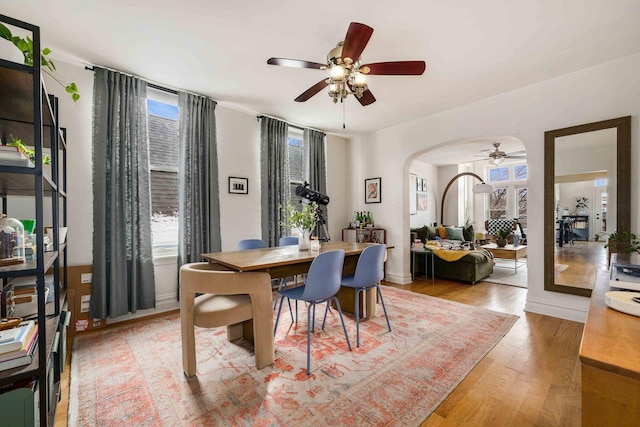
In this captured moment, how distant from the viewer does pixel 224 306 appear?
201 cm

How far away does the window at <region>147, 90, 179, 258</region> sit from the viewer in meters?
3.23

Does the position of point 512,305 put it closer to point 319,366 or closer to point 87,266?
point 319,366

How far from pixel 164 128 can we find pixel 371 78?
2.55 meters

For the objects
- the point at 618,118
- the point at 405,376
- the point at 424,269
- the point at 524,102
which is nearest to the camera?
the point at 405,376

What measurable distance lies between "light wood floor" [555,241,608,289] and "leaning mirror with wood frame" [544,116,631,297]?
4 cm

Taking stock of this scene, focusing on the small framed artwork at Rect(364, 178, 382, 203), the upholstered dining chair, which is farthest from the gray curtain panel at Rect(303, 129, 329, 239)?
the upholstered dining chair

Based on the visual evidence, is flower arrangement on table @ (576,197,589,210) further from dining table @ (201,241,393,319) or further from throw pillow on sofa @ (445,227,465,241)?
throw pillow on sofa @ (445,227,465,241)

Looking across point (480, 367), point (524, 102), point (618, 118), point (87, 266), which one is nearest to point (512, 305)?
point (480, 367)

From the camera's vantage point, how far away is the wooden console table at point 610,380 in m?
0.66

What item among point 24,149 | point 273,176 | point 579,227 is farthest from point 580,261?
point 24,149

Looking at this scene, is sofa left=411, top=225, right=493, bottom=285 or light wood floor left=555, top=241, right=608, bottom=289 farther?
sofa left=411, top=225, right=493, bottom=285

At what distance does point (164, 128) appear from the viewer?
3.32 m

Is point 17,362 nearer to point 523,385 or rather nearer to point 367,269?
point 367,269

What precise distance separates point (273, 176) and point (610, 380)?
153 inches
